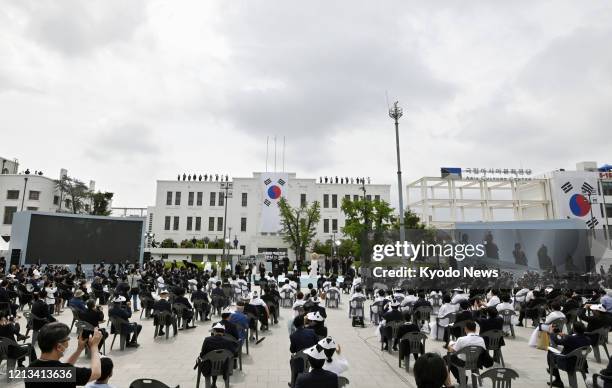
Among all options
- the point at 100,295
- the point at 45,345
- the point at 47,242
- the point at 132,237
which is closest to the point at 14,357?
the point at 45,345

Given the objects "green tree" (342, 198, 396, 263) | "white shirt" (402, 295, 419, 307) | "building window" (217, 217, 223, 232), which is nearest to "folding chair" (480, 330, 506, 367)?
"white shirt" (402, 295, 419, 307)

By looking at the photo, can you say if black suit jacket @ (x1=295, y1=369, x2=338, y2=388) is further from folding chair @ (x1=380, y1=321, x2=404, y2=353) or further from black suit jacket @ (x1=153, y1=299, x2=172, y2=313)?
black suit jacket @ (x1=153, y1=299, x2=172, y2=313)

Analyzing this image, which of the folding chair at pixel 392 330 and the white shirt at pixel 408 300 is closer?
the folding chair at pixel 392 330

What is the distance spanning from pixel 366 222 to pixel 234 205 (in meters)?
27.1

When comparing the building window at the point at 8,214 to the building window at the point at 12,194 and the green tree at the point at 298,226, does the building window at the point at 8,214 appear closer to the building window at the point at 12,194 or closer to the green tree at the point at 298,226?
the building window at the point at 12,194

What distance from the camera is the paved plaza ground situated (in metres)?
7.74

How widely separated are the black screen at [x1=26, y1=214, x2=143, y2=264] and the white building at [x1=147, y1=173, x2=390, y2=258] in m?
22.6

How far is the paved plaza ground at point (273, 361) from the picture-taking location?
7.74 m

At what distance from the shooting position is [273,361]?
9.27m

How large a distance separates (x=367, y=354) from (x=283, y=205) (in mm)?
42411

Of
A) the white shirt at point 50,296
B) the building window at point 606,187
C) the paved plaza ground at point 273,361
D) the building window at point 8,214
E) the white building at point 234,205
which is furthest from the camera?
the white building at point 234,205

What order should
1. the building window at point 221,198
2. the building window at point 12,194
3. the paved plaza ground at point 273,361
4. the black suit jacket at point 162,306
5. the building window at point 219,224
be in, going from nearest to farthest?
1. the paved plaza ground at point 273,361
2. the black suit jacket at point 162,306
3. the building window at point 12,194
4. the building window at point 219,224
5. the building window at point 221,198

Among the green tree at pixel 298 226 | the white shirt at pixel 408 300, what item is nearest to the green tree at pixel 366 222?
the green tree at pixel 298 226

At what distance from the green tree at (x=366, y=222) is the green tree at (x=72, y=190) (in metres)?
41.3
